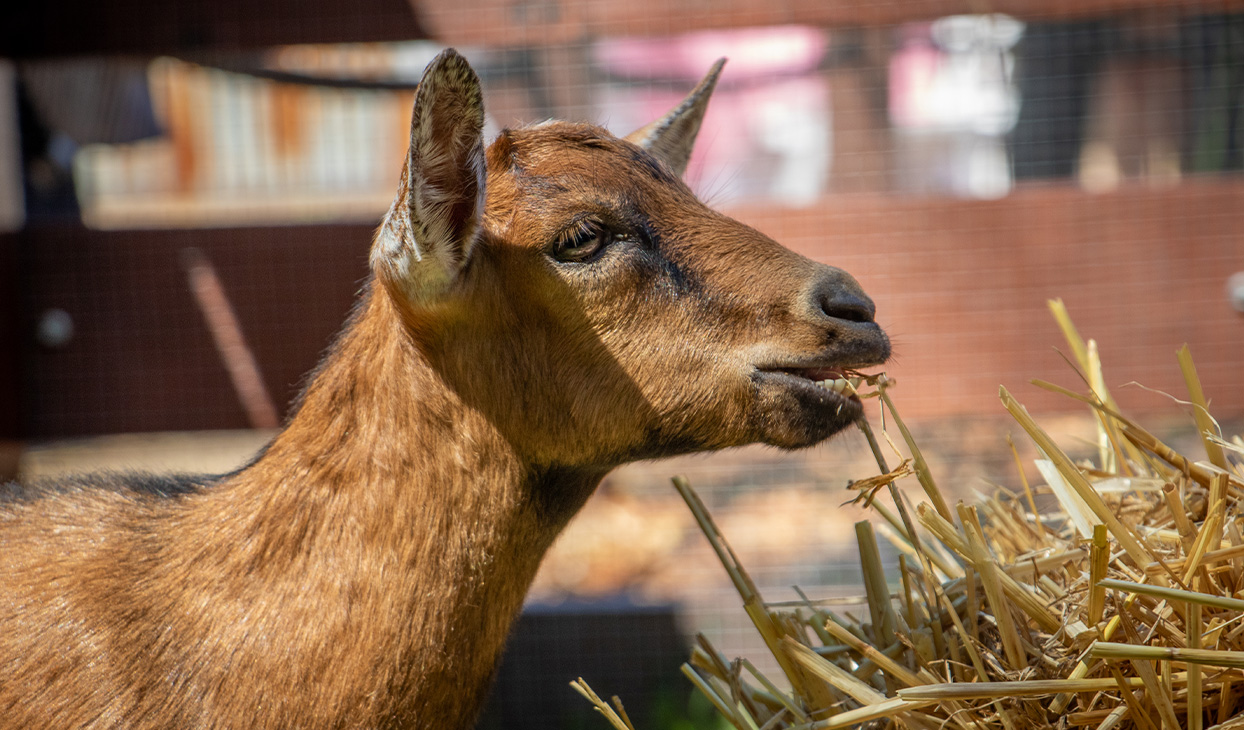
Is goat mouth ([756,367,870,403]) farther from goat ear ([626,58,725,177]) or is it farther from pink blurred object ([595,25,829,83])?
pink blurred object ([595,25,829,83])

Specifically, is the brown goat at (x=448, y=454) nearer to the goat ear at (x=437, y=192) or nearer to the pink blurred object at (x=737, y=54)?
the goat ear at (x=437, y=192)

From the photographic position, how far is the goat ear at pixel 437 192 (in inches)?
73.4

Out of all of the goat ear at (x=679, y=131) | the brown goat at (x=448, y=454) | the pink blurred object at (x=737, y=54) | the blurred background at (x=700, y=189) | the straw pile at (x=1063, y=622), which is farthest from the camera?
the pink blurred object at (x=737, y=54)

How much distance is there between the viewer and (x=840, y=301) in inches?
81.4

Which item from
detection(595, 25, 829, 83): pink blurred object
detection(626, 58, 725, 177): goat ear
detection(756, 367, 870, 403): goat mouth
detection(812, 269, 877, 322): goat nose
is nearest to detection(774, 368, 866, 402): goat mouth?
detection(756, 367, 870, 403): goat mouth

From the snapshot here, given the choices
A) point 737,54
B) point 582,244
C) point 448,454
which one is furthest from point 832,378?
point 737,54

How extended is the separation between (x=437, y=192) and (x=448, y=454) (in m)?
0.55

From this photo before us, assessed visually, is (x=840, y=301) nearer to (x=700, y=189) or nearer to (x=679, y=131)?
(x=679, y=131)

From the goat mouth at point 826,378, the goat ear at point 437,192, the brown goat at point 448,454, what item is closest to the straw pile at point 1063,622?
the goat mouth at point 826,378

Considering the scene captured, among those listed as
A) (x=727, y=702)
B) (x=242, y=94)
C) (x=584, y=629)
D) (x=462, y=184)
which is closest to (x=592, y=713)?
(x=584, y=629)

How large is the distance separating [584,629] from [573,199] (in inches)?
148

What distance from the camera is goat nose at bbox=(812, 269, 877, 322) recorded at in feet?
6.80

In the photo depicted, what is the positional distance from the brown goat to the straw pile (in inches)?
11.9

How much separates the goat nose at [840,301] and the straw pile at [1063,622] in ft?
0.52
